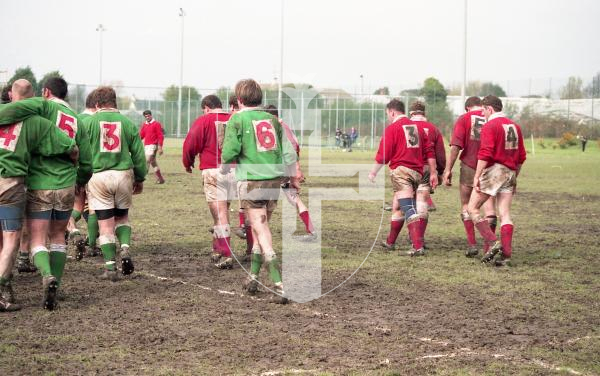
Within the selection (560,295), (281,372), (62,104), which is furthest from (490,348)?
(62,104)

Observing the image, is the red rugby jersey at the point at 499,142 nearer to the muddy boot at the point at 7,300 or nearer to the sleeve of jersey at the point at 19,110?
the sleeve of jersey at the point at 19,110

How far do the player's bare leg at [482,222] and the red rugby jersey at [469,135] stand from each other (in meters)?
0.83

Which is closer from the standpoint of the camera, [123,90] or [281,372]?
[281,372]

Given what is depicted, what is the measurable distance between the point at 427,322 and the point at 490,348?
3.24 ft

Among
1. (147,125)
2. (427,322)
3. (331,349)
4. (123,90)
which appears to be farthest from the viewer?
(123,90)

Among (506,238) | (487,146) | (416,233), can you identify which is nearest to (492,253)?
(506,238)

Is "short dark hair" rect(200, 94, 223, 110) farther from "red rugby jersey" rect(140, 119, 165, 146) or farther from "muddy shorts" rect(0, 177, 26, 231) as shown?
"red rugby jersey" rect(140, 119, 165, 146)

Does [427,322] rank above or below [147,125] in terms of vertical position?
below

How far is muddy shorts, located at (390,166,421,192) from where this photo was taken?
11.4 metres

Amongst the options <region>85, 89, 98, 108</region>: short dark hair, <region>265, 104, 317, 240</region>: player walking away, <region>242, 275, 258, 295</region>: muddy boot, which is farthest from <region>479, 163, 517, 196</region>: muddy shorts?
<region>85, 89, 98, 108</region>: short dark hair

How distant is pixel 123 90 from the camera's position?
216 feet

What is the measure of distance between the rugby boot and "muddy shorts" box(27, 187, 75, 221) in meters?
5.48

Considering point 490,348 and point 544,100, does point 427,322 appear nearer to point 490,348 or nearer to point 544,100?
point 490,348

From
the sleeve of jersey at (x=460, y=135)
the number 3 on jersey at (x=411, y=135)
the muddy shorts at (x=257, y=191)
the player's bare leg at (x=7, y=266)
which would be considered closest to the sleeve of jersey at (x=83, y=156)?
the player's bare leg at (x=7, y=266)
